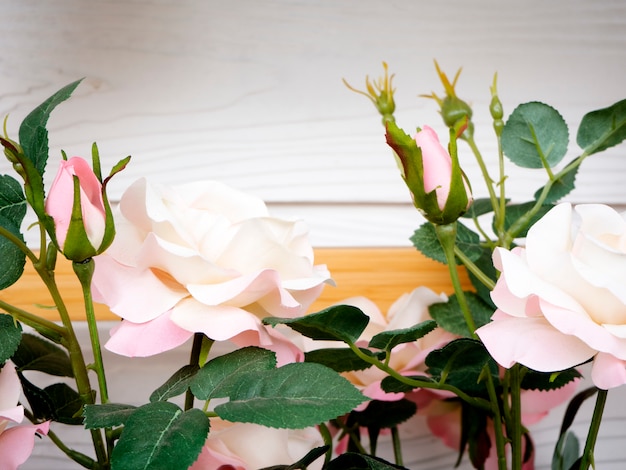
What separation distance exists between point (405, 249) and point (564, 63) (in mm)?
282

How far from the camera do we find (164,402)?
1.20ft

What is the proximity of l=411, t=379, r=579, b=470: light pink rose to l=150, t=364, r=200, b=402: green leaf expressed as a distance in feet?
0.95

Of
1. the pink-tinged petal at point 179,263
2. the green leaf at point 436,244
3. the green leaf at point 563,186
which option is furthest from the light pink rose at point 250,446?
the green leaf at point 563,186

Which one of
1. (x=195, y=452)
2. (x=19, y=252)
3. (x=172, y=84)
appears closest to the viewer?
(x=195, y=452)

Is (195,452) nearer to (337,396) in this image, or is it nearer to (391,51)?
(337,396)

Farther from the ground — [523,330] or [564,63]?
[564,63]

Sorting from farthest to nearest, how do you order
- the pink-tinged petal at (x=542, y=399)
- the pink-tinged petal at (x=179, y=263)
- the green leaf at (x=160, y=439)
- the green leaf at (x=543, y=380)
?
the pink-tinged petal at (x=542, y=399) → the green leaf at (x=543, y=380) → the pink-tinged petal at (x=179, y=263) → the green leaf at (x=160, y=439)

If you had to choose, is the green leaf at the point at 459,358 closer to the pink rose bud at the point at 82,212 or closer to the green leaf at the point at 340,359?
the green leaf at the point at 340,359

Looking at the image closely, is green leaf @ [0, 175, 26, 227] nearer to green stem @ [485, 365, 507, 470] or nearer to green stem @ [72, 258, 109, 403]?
green stem @ [72, 258, 109, 403]

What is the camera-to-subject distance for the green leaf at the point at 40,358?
1.65 feet

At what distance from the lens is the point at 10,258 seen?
0.44m

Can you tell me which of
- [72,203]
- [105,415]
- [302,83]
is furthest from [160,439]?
[302,83]

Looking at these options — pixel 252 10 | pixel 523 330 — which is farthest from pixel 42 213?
pixel 252 10

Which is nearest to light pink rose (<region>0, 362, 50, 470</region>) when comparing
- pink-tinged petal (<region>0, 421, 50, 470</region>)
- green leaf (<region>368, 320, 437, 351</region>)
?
pink-tinged petal (<region>0, 421, 50, 470</region>)
